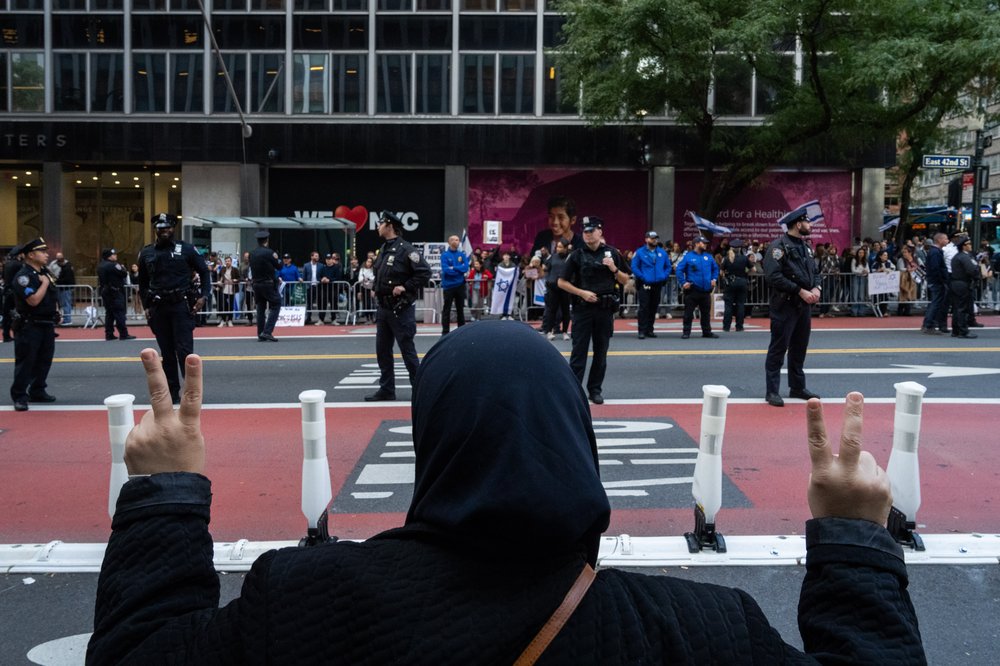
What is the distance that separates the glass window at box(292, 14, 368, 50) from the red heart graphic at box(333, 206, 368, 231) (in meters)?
5.35

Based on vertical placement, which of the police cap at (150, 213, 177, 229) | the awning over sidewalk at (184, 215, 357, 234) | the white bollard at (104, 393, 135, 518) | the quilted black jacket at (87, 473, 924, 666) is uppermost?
the awning over sidewalk at (184, 215, 357, 234)

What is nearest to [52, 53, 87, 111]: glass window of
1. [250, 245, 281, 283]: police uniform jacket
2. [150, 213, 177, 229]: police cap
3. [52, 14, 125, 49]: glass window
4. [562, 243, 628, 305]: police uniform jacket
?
[52, 14, 125, 49]: glass window

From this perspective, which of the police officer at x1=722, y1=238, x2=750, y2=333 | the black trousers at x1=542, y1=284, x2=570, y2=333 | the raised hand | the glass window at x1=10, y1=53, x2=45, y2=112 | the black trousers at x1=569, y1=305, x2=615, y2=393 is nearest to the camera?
the raised hand

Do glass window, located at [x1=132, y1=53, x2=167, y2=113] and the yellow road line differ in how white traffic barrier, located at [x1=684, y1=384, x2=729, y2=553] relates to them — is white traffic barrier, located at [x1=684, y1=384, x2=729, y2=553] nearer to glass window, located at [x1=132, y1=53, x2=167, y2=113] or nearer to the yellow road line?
the yellow road line

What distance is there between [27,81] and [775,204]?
25.5 meters

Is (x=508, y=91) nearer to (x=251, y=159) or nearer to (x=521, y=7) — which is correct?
(x=521, y=7)

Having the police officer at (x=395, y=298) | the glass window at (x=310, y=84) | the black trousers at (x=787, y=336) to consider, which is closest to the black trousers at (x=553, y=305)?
the police officer at (x=395, y=298)

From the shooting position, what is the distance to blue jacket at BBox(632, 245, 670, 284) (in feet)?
57.5

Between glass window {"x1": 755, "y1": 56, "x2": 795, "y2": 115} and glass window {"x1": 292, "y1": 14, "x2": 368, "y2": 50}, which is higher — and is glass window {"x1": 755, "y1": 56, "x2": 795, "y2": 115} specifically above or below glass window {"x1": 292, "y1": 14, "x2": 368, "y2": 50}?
below

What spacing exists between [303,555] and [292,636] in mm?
145

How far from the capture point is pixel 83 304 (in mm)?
22719

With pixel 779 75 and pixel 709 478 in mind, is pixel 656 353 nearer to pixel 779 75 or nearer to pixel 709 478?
pixel 709 478

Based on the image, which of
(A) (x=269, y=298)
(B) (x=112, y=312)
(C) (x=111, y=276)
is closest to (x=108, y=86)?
(C) (x=111, y=276)

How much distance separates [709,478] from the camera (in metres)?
5.55
